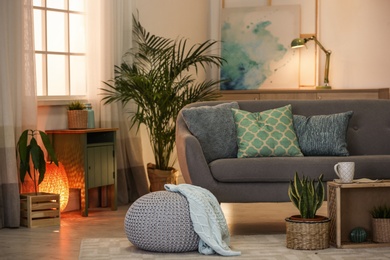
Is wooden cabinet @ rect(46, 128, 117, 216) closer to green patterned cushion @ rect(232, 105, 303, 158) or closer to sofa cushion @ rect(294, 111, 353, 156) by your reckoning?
green patterned cushion @ rect(232, 105, 303, 158)

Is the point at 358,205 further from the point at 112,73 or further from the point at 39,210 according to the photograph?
the point at 112,73

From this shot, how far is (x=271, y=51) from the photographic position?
8.45 m

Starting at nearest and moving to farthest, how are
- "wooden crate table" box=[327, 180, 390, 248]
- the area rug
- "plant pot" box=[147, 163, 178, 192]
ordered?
1. the area rug
2. "wooden crate table" box=[327, 180, 390, 248]
3. "plant pot" box=[147, 163, 178, 192]

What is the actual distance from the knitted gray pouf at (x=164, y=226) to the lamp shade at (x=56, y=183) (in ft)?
5.67

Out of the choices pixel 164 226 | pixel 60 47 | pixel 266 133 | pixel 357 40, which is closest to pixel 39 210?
pixel 60 47

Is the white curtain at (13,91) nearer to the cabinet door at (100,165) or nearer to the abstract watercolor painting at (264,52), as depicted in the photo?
the cabinet door at (100,165)

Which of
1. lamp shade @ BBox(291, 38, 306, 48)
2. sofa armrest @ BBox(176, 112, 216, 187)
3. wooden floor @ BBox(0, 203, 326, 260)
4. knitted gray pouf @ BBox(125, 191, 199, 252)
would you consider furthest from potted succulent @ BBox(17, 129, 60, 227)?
lamp shade @ BBox(291, 38, 306, 48)

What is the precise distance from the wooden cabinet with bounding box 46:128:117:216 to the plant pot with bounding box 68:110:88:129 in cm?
10

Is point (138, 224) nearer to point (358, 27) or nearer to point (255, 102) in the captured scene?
point (255, 102)

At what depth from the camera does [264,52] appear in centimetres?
845

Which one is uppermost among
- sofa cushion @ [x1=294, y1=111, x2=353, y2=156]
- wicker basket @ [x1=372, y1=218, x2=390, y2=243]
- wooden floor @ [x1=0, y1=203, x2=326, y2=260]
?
sofa cushion @ [x1=294, y1=111, x2=353, y2=156]

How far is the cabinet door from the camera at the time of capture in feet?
21.3

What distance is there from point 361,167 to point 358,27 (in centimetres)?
341

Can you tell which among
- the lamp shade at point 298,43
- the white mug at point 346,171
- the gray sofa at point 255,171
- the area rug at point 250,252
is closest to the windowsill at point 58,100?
the gray sofa at point 255,171
